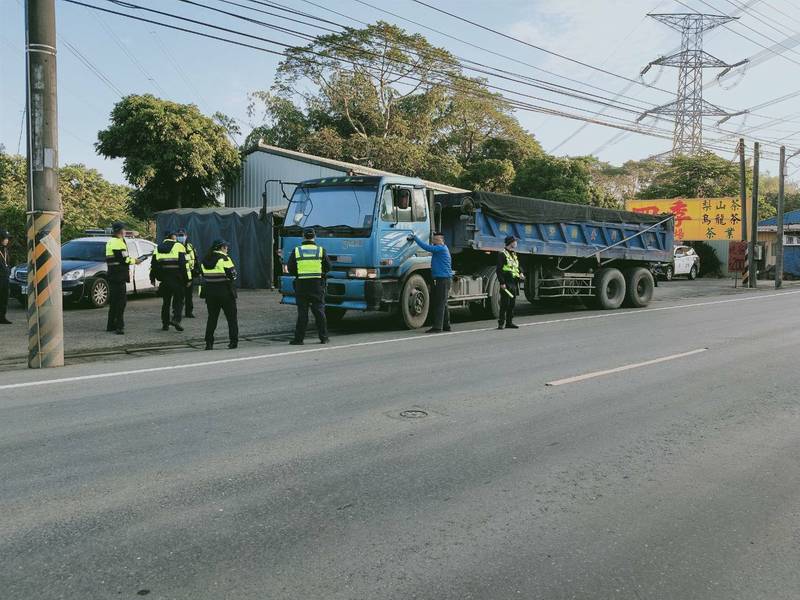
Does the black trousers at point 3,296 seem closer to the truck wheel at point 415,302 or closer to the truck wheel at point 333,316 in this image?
the truck wheel at point 333,316

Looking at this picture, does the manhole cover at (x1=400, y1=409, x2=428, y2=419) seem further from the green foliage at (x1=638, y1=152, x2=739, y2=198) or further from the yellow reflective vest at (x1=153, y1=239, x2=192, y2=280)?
the green foliage at (x1=638, y1=152, x2=739, y2=198)

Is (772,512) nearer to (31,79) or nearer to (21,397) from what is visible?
(21,397)

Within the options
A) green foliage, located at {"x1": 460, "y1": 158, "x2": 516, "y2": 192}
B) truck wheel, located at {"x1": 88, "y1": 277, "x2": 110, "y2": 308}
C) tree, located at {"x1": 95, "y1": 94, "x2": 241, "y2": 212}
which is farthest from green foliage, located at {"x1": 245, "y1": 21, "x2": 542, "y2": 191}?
truck wheel, located at {"x1": 88, "y1": 277, "x2": 110, "y2": 308}

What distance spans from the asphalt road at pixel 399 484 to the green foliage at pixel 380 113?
32.6 metres

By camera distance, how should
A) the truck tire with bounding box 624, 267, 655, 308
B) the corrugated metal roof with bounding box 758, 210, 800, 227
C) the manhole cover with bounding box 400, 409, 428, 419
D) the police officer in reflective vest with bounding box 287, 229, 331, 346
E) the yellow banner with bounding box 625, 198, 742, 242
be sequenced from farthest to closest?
the corrugated metal roof with bounding box 758, 210, 800, 227 < the yellow banner with bounding box 625, 198, 742, 242 < the truck tire with bounding box 624, 267, 655, 308 < the police officer in reflective vest with bounding box 287, 229, 331, 346 < the manhole cover with bounding box 400, 409, 428, 419

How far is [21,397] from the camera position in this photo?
684 centimetres

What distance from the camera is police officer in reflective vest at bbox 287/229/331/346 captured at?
10930 mm

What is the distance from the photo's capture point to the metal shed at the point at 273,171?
24297mm

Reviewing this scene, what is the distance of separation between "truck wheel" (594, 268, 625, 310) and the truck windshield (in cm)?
756

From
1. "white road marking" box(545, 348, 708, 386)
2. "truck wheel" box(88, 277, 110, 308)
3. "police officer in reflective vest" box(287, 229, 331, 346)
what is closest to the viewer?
"white road marking" box(545, 348, 708, 386)

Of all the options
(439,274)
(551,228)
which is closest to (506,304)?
(439,274)

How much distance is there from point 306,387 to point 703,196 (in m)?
44.3

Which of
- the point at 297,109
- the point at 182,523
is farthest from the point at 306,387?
the point at 297,109

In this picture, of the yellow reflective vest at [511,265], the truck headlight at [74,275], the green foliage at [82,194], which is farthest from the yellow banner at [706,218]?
the truck headlight at [74,275]
